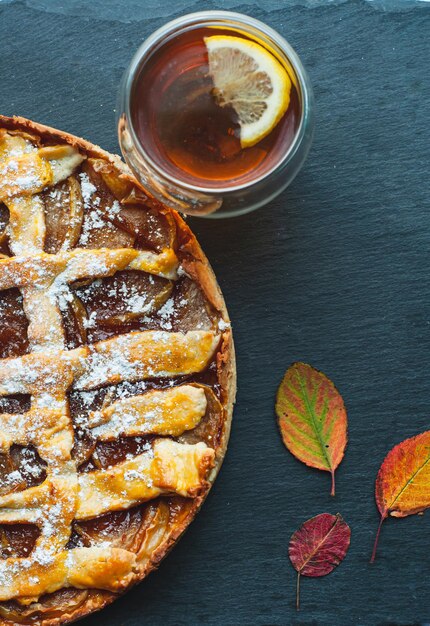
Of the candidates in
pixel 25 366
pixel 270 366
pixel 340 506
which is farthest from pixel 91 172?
pixel 340 506

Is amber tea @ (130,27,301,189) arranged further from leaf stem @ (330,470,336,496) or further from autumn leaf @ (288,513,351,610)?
autumn leaf @ (288,513,351,610)

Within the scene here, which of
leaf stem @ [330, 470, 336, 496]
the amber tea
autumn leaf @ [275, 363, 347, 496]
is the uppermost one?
the amber tea

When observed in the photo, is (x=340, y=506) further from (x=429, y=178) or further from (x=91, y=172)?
(x=91, y=172)

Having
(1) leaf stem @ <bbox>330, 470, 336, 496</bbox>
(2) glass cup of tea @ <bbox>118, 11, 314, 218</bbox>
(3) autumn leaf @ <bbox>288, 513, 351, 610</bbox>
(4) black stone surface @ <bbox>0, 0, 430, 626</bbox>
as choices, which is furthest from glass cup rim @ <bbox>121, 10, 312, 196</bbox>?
(3) autumn leaf @ <bbox>288, 513, 351, 610</bbox>

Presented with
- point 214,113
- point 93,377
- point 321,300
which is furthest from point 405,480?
point 214,113

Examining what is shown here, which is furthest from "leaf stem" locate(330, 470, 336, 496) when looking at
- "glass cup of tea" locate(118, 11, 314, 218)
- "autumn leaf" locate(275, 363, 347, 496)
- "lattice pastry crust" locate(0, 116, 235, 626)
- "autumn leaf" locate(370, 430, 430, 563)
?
"glass cup of tea" locate(118, 11, 314, 218)

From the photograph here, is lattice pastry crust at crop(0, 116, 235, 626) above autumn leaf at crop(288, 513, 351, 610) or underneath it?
above

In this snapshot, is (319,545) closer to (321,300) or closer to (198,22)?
(321,300)

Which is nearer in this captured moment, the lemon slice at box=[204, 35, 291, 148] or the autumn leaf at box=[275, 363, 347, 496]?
the lemon slice at box=[204, 35, 291, 148]
